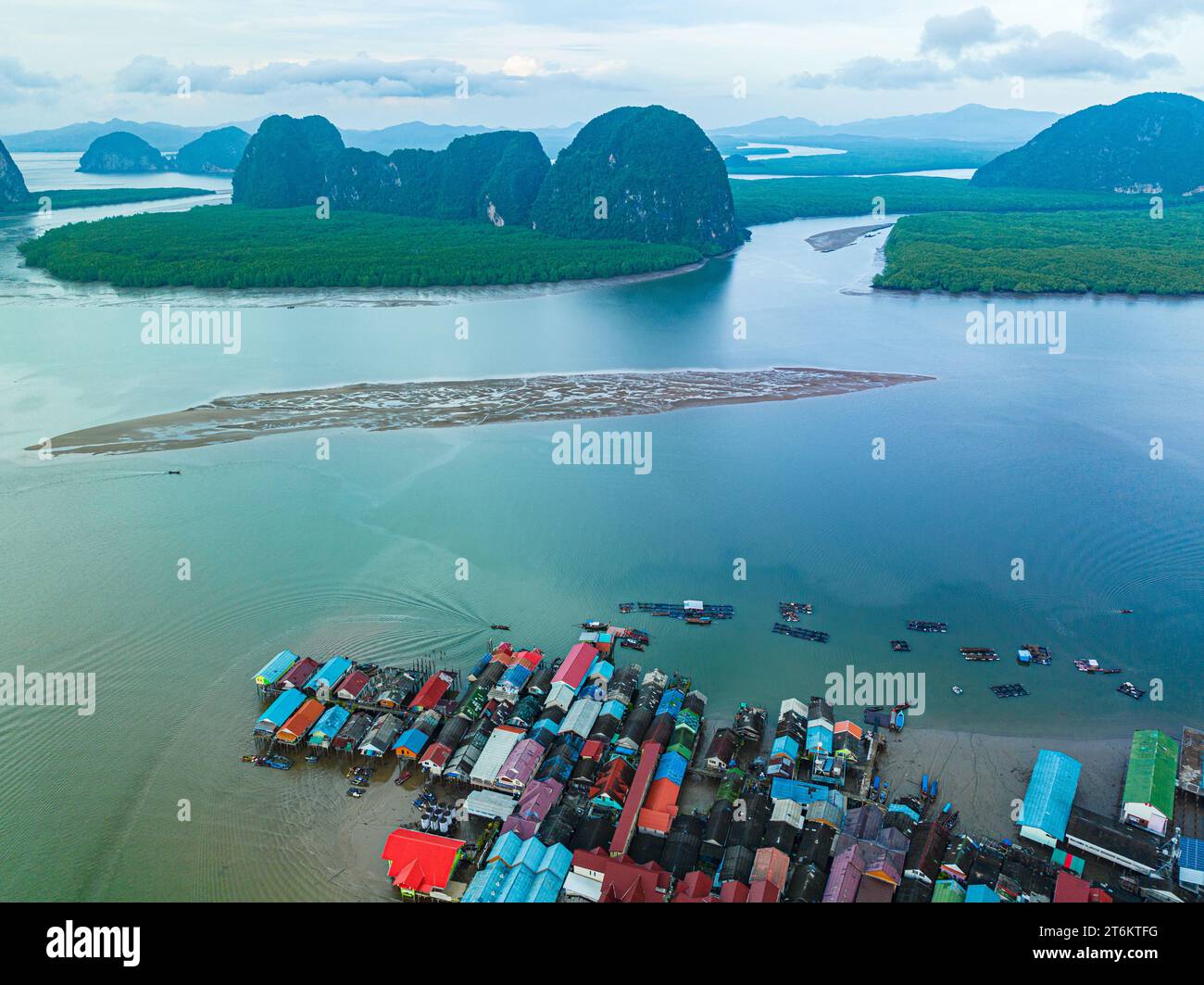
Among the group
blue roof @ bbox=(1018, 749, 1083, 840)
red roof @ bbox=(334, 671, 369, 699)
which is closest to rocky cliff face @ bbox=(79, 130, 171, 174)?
red roof @ bbox=(334, 671, 369, 699)

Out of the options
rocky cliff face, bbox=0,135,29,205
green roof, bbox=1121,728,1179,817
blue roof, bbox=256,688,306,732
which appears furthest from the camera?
rocky cliff face, bbox=0,135,29,205

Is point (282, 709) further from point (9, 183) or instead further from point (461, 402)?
point (9, 183)

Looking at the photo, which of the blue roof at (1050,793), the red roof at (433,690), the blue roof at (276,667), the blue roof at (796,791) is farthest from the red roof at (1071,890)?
the blue roof at (276,667)

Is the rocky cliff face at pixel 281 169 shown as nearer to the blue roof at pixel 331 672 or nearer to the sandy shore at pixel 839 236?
the sandy shore at pixel 839 236

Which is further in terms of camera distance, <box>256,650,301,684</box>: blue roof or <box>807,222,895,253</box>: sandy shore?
<box>807,222,895,253</box>: sandy shore

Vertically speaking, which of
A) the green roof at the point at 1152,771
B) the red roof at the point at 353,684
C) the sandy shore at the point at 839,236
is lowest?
the green roof at the point at 1152,771

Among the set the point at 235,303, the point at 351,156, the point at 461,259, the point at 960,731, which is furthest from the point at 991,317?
the point at 351,156

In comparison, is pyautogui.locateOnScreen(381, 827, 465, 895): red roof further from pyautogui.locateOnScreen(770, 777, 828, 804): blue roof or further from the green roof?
the green roof
